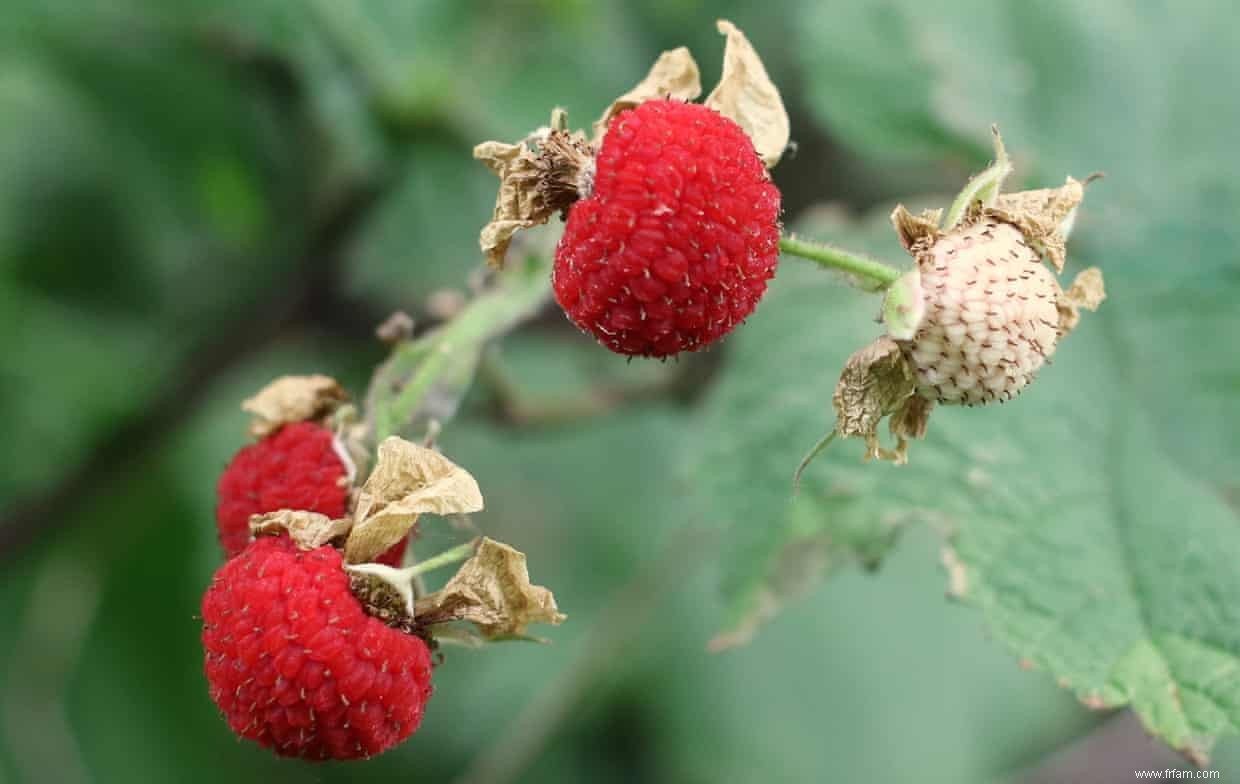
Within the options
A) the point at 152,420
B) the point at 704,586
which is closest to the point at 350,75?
the point at 152,420

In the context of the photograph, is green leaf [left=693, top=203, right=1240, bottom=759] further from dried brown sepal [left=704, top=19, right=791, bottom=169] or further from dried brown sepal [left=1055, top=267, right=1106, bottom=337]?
dried brown sepal [left=704, top=19, right=791, bottom=169]

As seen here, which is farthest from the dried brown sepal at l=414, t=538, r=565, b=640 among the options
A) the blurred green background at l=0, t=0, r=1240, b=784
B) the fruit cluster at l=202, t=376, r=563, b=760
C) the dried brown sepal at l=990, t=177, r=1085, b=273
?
the blurred green background at l=0, t=0, r=1240, b=784

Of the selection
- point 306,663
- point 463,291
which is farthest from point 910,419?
point 463,291

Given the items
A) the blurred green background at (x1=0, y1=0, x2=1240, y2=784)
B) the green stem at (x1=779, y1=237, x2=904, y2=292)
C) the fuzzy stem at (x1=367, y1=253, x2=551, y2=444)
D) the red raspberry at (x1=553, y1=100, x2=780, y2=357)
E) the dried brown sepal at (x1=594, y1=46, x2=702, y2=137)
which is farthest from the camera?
the blurred green background at (x1=0, y1=0, x2=1240, y2=784)

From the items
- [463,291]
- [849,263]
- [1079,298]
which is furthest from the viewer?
[463,291]

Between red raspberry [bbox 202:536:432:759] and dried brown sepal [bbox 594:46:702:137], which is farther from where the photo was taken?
dried brown sepal [bbox 594:46:702:137]

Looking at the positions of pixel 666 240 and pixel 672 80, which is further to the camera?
pixel 672 80

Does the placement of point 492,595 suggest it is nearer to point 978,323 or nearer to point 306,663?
point 306,663

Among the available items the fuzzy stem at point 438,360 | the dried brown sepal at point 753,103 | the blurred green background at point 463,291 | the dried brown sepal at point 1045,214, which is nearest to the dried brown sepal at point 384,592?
the fuzzy stem at point 438,360
